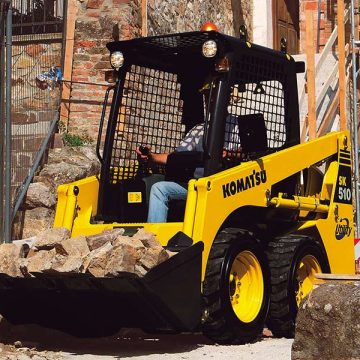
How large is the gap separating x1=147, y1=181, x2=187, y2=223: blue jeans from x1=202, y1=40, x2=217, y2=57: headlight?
112cm

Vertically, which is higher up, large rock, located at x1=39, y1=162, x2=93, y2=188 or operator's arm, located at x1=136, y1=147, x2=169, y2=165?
operator's arm, located at x1=136, y1=147, x2=169, y2=165

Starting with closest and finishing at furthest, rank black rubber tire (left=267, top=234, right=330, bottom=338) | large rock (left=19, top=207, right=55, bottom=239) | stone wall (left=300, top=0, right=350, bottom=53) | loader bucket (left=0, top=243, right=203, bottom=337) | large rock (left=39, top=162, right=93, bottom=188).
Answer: loader bucket (left=0, top=243, right=203, bottom=337), black rubber tire (left=267, top=234, right=330, bottom=338), large rock (left=19, top=207, right=55, bottom=239), large rock (left=39, top=162, right=93, bottom=188), stone wall (left=300, top=0, right=350, bottom=53)

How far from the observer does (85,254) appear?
7.75 m

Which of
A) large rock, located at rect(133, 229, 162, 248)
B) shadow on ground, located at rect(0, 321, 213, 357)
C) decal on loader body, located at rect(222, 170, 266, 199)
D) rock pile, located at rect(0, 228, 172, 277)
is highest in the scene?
decal on loader body, located at rect(222, 170, 266, 199)

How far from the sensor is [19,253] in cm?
804

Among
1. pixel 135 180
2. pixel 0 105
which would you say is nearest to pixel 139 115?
pixel 135 180

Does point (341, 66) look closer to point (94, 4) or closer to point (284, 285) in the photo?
point (94, 4)

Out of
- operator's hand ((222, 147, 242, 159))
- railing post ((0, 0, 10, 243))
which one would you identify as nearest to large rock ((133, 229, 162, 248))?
operator's hand ((222, 147, 242, 159))

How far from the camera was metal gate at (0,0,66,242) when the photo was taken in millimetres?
11852

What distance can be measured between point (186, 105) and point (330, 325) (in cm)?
425

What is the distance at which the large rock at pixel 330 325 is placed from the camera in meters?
5.70

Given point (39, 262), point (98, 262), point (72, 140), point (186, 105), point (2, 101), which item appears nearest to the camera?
point (98, 262)

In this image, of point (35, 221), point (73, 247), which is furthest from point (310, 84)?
point (73, 247)

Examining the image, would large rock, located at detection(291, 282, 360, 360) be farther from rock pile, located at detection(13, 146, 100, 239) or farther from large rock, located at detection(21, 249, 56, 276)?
rock pile, located at detection(13, 146, 100, 239)
